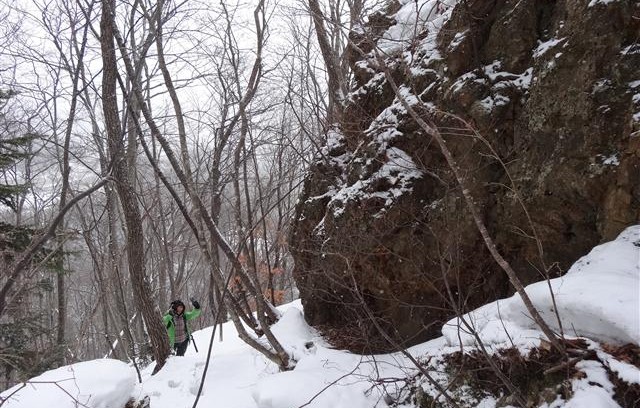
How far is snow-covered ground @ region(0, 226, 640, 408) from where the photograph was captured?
2785 mm

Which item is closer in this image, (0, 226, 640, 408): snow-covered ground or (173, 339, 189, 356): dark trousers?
(0, 226, 640, 408): snow-covered ground

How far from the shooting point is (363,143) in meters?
6.06

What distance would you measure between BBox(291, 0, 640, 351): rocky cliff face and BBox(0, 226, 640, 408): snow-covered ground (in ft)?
1.14

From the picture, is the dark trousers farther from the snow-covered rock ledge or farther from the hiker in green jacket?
the snow-covered rock ledge

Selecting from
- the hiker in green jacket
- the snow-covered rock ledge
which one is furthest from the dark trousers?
the snow-covered rock ledge

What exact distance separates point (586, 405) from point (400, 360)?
2.58m

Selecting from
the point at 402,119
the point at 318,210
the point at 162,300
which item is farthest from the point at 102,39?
the point at 162,300

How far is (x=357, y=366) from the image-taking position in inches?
175

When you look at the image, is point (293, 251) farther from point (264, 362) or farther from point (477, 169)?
point (477, 169)

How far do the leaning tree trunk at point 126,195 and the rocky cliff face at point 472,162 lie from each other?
255cm

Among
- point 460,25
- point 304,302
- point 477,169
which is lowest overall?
point 304,302

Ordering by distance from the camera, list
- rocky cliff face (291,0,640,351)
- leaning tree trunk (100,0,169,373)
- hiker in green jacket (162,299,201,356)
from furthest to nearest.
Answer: hiker in green jacket (162,299,201,356) < leaning tree trunk (100,0,169,373) < rocky cliff face (291,0,640,351)

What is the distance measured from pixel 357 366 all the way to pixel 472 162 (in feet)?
8.62

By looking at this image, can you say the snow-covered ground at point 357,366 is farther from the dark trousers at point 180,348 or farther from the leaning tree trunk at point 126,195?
the dark trousers at point 180,348
